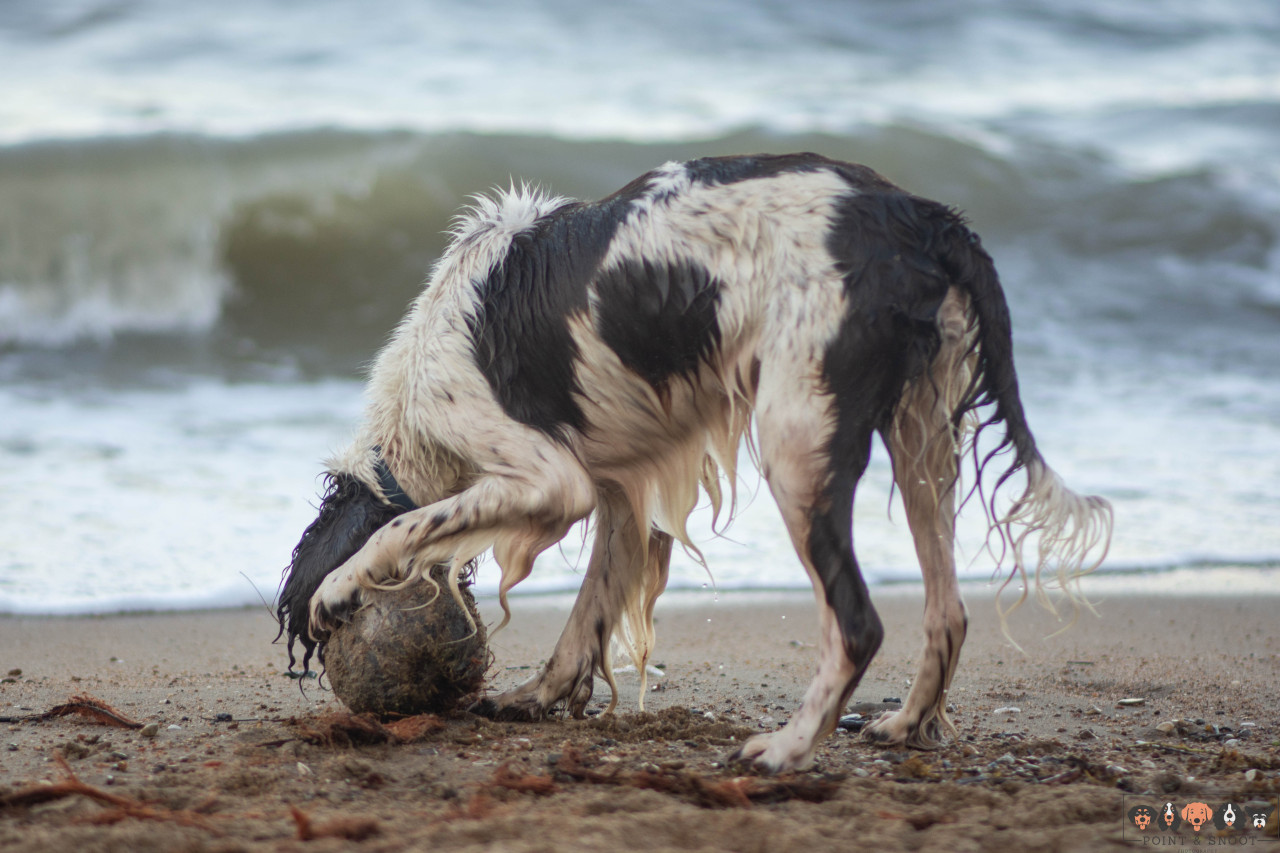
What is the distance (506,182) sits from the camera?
12984mm

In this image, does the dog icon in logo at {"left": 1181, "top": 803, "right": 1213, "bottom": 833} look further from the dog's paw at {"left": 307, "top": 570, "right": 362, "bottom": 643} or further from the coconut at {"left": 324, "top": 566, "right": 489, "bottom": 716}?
the dog's paw at {"left": 307, "top": 570, "right": 362, "bottom": 643}

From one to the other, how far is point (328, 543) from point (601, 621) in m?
0.91

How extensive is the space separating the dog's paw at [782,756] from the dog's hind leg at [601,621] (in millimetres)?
718

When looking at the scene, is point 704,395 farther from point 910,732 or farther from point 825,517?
point 910,732

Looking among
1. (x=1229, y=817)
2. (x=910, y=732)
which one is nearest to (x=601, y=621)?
(x=910, y=732)

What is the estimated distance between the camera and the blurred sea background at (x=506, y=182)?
Answer: 20.6 feet

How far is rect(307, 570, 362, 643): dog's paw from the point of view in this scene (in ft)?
11.1

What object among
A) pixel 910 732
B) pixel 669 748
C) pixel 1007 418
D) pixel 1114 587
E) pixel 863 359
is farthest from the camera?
pixel 1114 587

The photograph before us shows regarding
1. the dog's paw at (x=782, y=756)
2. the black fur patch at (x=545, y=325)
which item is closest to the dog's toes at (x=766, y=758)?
the dog's paw at (x=782, y=756)

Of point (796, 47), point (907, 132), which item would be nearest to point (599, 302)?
point (907, 132)

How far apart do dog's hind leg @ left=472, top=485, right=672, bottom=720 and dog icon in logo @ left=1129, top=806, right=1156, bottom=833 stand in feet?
5.10

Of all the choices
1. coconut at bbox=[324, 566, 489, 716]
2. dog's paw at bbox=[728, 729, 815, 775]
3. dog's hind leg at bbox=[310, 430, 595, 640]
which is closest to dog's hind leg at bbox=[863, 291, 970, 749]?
dog's paw at bbox=[728, 729, 815, 775]

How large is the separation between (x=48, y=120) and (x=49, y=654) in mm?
10196

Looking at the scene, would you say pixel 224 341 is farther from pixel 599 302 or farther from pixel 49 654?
pixel 599 302
